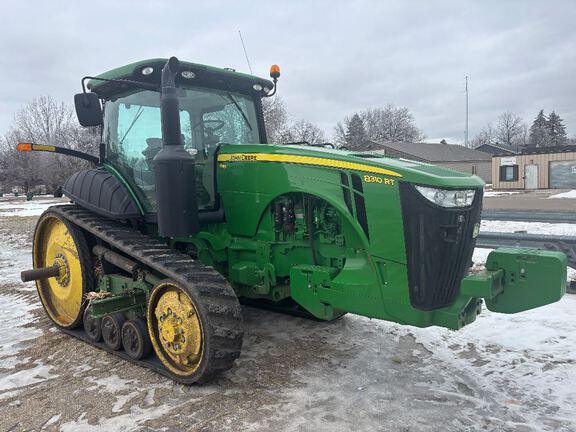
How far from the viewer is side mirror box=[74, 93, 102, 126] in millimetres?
4395

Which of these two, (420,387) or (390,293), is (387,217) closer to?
(390,293)

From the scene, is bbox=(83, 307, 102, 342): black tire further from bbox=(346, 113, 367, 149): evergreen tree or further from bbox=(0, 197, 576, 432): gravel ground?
bbox=(346, 113, 367, 149): evergreen tree

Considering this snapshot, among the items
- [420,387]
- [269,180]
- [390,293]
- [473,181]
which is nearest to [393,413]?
[420,387]

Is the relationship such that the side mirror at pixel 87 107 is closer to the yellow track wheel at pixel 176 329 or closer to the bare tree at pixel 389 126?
the yellow track wheel at pixel 176 329

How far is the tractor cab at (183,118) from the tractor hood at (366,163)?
470mm

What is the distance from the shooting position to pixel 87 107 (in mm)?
4422

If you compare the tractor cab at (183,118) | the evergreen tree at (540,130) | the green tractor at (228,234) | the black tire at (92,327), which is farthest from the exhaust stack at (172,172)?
the evergreen tree at (540,130)

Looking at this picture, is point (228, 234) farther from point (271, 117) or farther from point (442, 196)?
point (271, 117)

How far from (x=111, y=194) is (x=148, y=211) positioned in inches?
15.6

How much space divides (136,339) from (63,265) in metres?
1.55

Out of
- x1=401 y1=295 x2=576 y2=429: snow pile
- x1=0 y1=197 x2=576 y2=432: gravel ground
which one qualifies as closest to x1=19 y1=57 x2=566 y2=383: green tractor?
x1=0 y1=197 x2=576 y2=432: gravel ground

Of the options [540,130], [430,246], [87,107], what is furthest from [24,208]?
[540,130]

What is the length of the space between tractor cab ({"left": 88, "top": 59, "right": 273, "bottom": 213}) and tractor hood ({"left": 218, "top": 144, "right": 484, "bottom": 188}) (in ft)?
1.54

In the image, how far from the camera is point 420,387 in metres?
3.82
